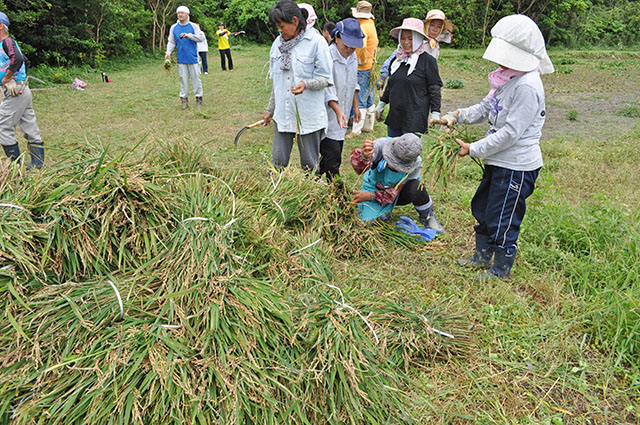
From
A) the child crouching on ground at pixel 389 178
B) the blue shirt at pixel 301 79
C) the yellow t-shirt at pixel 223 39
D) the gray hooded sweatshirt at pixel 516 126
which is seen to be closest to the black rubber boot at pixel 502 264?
the gray hooded sweatshirt at pixel 516 126

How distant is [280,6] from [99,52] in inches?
554

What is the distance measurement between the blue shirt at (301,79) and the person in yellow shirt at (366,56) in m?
2.14

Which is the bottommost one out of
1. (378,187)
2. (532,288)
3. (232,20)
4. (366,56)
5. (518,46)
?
(532,288)

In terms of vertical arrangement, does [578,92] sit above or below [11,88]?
below

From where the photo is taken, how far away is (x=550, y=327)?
8.95 ft

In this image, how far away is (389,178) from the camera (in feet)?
12.1

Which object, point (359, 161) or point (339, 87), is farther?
point (339, 87)

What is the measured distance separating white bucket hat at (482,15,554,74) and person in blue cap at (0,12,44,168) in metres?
4.29

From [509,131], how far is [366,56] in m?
3.82

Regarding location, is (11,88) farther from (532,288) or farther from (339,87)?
(532,288)

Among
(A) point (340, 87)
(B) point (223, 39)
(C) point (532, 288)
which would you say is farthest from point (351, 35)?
(B) point (223, 39)

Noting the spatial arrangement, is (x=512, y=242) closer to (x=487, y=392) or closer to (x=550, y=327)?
(x=550, y=327)

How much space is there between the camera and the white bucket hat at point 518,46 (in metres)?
2.71

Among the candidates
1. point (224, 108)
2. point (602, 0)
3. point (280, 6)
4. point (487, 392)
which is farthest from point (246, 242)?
point (602, 0)
